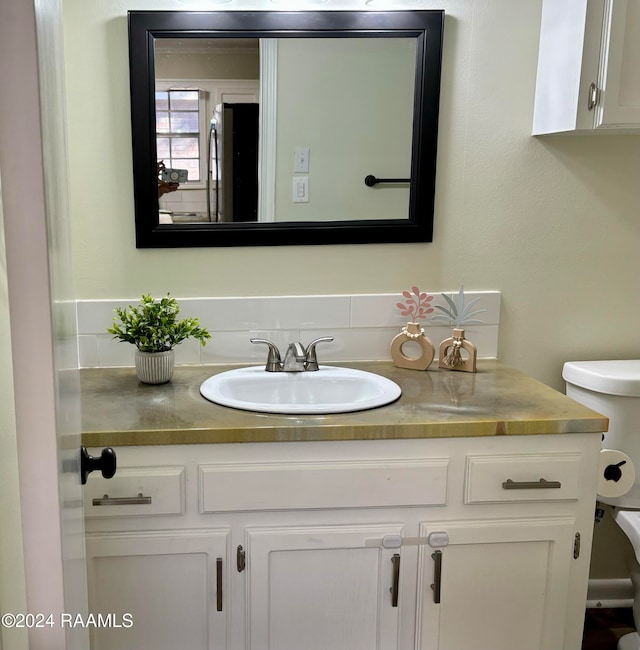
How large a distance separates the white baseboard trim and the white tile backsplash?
0.91m

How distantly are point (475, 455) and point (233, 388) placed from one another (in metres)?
0.65

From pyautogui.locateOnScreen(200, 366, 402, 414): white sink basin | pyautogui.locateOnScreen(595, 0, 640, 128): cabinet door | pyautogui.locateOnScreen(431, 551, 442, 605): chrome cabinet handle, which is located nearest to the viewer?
pyautogui.locateOnScreen(431, 551, 442, 605): chrome cabinet handle

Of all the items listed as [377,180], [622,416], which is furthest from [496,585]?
[377,180]

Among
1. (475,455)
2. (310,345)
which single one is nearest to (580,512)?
(475,455)

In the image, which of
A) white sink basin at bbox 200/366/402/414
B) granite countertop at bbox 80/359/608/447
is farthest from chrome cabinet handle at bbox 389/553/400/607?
white sink basin at bbox 200/366/402/414

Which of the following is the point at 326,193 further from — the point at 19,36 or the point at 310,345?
the point at 19,36

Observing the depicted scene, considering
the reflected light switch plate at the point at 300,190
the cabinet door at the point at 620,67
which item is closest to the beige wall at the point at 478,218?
the reflected light switch plate at the point at 300,190

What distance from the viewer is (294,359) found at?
6.11 feet

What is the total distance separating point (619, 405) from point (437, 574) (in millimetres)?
719

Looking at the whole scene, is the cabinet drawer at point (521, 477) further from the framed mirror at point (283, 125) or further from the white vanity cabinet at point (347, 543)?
the framed mirror at point (283, 125)

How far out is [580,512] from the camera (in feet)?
5.24

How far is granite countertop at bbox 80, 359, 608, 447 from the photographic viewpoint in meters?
1.46

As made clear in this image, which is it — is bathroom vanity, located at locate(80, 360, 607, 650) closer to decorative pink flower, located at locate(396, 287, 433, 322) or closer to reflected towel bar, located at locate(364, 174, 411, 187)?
decorative pink flower, located at locate(396, 287, 433, 322)

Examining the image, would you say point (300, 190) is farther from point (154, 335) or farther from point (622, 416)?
point (622, 416)
